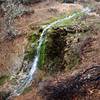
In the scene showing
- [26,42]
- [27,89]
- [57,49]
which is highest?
[57,49]

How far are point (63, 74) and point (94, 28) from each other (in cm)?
326

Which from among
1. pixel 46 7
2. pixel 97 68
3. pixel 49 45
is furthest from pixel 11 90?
pixel 46 7

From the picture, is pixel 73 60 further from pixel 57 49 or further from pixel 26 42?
pixel 26 42

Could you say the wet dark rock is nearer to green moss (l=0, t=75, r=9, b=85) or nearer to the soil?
the soil

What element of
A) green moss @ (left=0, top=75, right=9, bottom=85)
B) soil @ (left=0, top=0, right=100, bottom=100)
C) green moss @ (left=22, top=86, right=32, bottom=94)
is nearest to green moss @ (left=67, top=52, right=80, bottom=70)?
soil @ (left=0, top=0, right=100, bottom=100)

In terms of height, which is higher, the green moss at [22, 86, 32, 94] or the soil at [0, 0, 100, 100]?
the soil at [0, 0, 100, 100]

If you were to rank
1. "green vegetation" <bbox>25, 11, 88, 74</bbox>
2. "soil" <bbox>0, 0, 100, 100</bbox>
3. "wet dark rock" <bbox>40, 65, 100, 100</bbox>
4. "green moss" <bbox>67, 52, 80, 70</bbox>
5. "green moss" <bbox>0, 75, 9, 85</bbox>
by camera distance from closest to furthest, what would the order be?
1. "wet dark rock" <bbox>40, 65, 100, 100</bbox>
2. "soil" <bbox>0, 0, 100, 100</bbox>
3. "green moss" <bbox>67, 52, 80, 70</bbox>
4. "green vegetation" <bbox>25, 11, 88, 74</bbox>
5. "green moss" <bbox>0, 75, 9, 85</bbox>

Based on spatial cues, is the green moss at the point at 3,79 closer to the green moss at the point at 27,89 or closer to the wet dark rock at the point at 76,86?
the green moss at the point at 27,89

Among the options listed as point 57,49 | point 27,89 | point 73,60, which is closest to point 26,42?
point 57,49

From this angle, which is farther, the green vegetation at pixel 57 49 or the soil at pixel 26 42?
the green vegetation at pixel 57 49

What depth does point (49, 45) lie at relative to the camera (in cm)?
1538

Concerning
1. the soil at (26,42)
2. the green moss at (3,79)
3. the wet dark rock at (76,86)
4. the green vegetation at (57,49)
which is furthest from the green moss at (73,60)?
the green moss at (3,79)

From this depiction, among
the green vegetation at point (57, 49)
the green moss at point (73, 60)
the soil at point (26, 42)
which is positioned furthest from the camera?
the green vegetation at point (57, 49)

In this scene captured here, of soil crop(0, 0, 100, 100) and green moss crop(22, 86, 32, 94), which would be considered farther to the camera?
green moss crop(22, 86, 32, 94)
